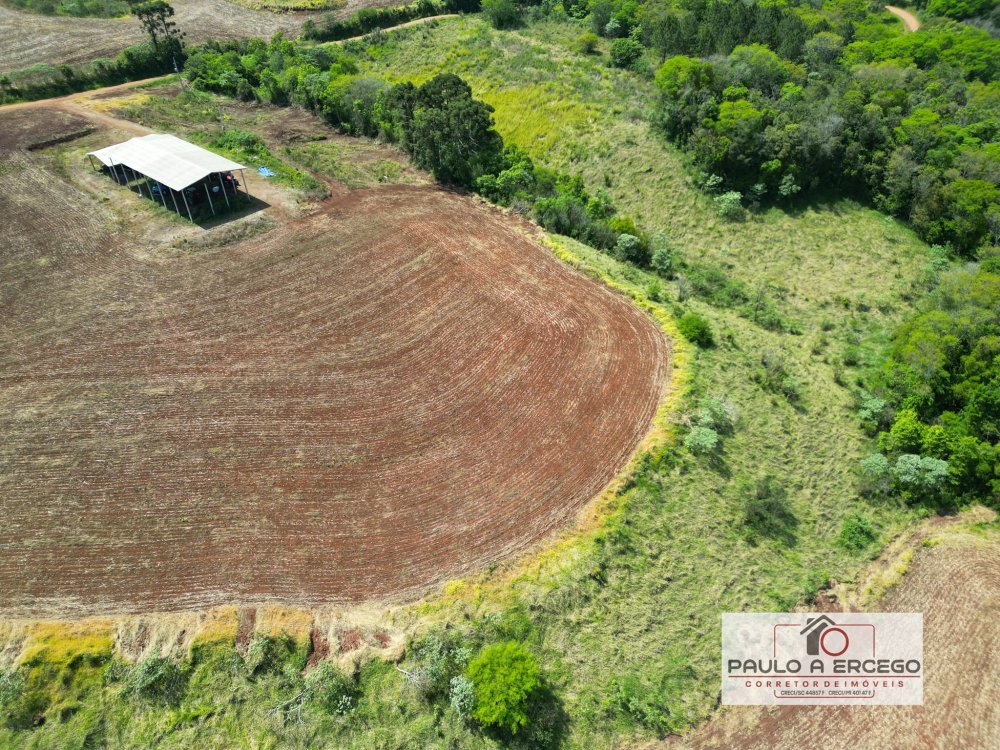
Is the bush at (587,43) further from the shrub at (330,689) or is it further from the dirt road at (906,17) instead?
the shrub at (330,689)

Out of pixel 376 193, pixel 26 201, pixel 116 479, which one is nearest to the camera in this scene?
pixel 116 479

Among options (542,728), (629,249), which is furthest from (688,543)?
(629,249)

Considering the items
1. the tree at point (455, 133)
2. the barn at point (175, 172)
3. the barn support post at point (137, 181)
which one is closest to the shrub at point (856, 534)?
the tree at point (455, 133)

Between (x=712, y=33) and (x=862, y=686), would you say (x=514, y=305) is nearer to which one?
(x=862, y=686)

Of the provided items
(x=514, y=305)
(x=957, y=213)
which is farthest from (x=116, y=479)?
(x=957, y=213)

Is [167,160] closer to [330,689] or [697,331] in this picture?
[697,331]

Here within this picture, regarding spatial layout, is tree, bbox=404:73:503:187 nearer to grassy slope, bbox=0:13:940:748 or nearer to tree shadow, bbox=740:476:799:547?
grassy slope, bbox=0:13:940:748

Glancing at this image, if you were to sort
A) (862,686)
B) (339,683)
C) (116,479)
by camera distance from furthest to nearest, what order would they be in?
1. (116,479)
2. (862,686)
3. (339,683)

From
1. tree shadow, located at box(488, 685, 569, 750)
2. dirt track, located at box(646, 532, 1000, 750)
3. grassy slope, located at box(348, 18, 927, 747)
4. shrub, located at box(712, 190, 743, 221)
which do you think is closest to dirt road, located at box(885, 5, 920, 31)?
grassy slope, located at box(348, 18, 927, 747)
